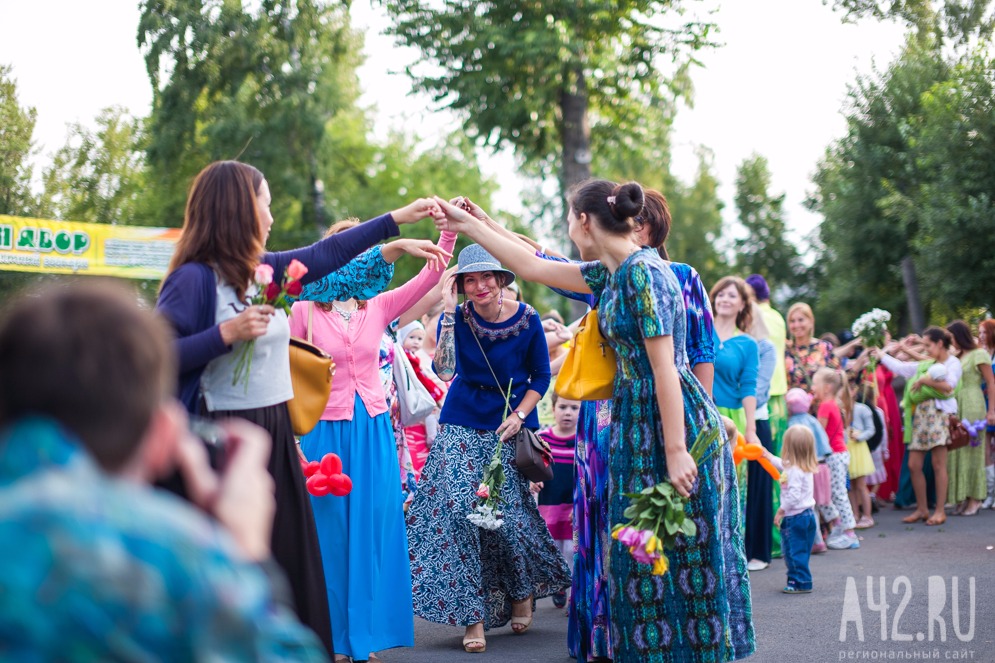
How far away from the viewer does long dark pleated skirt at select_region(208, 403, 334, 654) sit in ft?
13.3

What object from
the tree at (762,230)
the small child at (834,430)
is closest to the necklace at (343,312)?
the small child at (834,430)

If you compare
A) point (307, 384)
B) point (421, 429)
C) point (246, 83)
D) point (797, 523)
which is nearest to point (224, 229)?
point (307, 384)

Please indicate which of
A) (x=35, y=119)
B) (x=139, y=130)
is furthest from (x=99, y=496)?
(x=139, y=130)

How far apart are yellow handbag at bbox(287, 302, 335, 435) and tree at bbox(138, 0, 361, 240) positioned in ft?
78.9

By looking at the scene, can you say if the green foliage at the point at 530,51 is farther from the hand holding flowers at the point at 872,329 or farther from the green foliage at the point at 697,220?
the green foliage at the point at 697,220

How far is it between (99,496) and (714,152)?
83.0 feet

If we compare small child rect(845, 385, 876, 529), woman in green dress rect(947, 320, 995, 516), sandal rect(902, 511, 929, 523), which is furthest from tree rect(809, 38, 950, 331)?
sandal rect(902, 511, 929, 523)

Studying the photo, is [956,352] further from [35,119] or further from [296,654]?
[35,119]

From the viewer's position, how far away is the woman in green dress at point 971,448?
42.7 ft

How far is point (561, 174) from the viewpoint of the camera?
68.9 feet

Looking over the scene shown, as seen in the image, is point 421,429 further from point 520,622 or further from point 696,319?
point 696,319

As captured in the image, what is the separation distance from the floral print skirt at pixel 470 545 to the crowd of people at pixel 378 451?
1 centimetres

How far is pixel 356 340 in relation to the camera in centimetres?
601

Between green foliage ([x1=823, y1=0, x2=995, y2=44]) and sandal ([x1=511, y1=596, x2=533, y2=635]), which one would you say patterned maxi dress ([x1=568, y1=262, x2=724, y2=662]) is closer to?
sandal ([x1=511, y1=596, x2=533, y2=635])
